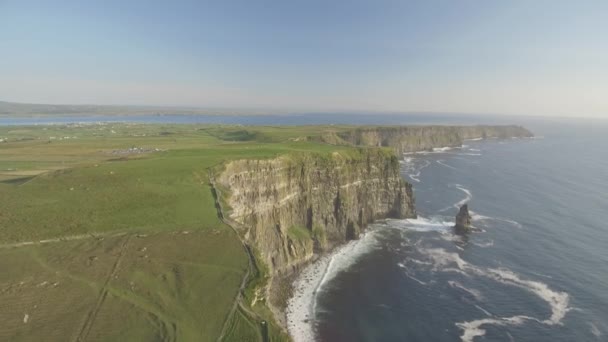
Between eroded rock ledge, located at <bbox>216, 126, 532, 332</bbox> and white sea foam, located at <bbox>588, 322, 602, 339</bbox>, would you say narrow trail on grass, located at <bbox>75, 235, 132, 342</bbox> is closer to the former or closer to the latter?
eroded rock ledge, located at <bbox>216, 126, 532, 332</bbox>

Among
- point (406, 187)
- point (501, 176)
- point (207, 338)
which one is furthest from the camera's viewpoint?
point (501, 176)

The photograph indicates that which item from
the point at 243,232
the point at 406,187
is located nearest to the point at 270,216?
the point at 243,232

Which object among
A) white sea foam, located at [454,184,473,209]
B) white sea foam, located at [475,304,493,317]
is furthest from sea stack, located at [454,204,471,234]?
white sea foam, located at [475,304,493,317]

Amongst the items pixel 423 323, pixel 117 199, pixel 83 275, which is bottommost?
pixel 423 323

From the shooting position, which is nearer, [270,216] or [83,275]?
[83,275]

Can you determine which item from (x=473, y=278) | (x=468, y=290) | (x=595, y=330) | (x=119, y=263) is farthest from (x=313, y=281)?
(x=595, y=330)

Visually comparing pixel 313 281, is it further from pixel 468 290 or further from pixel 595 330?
pixel 595 330

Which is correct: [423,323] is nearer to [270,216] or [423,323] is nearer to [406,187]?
[270,216]

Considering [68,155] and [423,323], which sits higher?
[68,155]
